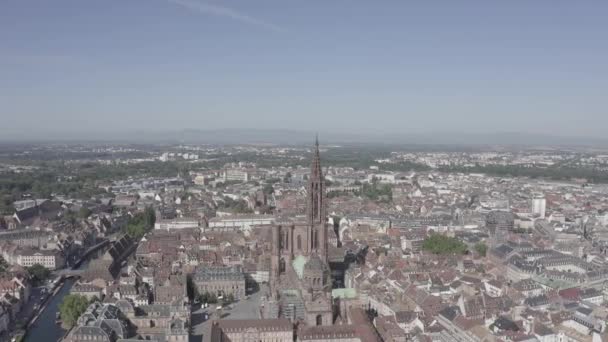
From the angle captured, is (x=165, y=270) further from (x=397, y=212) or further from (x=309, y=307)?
(x=397, y=212)

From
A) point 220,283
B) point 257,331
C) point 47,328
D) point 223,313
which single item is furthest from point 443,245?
point 47,328

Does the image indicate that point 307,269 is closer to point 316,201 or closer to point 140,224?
point 316,201

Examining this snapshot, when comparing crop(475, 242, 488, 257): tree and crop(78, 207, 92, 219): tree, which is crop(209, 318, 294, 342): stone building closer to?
crop(475, 242, 488, 257): tree

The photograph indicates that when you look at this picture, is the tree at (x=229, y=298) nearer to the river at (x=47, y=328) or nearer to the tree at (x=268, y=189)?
the river at (x=47, y=328)

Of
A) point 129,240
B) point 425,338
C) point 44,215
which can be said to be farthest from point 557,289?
point 44,215

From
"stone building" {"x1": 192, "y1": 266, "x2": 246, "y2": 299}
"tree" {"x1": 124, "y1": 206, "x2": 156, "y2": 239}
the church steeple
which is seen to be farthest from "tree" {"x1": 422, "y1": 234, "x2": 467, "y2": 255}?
"tree" {"x1": 124, "y1": 206, "x2": 156, "y2": 239}


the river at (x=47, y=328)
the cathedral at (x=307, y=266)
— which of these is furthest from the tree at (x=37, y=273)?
the cathedral at (x=307, y=266)
